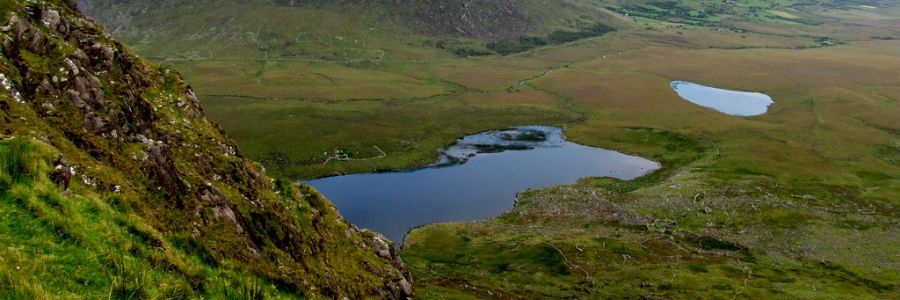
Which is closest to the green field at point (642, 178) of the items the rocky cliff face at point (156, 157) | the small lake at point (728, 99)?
the small lake at point (728, 99)

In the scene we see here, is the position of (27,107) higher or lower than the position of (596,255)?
higher

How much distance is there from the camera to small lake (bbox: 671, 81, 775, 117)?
16700cm

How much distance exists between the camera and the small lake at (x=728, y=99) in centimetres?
16700

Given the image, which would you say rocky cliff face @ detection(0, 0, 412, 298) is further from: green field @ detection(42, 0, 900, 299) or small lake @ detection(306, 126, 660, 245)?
small lake @ detection(306, 126, 660, 245)

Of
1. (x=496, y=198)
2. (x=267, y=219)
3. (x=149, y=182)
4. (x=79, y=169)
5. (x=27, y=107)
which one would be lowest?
(x=496, y=198)

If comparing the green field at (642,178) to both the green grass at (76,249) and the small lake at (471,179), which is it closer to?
the small lake at (471,179)

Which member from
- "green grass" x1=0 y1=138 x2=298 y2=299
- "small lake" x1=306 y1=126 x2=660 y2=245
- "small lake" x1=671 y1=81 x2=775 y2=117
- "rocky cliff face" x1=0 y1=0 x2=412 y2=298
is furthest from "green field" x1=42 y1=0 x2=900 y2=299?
"green grass" x1=0 y1=138 x2=298 y2=299

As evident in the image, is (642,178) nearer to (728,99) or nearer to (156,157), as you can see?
(728,99)

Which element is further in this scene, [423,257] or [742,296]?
[423,257]

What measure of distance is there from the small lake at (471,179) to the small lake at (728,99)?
195 feet

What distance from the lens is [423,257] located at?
74562 millimetres

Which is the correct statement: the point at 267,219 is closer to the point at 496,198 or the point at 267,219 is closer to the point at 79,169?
the point at 79,169

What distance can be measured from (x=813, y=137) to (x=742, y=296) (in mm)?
95929

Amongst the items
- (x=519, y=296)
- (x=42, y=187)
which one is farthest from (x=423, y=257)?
(x=42, y=187)
